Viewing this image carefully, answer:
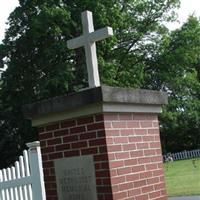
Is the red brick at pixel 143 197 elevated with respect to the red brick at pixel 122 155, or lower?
lower

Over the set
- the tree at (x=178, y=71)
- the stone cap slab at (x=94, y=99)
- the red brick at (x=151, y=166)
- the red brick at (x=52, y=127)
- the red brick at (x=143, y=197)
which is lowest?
the red brick at (x=143, y=197)

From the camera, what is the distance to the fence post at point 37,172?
6582 mm

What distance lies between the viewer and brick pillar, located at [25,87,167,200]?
5438mm

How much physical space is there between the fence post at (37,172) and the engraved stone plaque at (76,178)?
0.78 meters

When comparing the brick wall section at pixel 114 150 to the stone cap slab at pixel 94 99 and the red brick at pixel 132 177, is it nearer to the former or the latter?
the red brick at pixel 132 177

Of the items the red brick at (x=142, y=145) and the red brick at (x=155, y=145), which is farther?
the red brick at (x=155, y=145)

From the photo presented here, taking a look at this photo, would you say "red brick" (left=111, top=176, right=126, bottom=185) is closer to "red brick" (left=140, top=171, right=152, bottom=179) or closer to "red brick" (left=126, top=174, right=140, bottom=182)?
"red brick" (left=126, top=174, right=140, bottom=182)

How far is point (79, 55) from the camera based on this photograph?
35.7 meters

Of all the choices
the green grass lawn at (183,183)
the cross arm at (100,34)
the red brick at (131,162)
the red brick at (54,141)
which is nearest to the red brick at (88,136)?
the red brick at (54,141)

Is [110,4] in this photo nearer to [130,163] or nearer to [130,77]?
[130,77]

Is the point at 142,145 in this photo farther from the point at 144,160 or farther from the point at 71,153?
the point at 71,153

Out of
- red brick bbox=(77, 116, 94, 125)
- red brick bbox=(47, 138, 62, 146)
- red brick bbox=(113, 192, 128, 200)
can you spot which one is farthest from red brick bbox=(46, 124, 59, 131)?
red brick bbox=(113, 192, 128, 200)

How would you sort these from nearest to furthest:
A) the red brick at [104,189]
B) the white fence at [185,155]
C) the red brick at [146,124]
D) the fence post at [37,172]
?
the red brick at [104,189] < the red brick at [146,124] < the fence post at [37,172] < the white fence at [185,155]

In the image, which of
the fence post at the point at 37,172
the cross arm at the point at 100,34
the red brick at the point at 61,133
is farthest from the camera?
the fence post at the point at 37,172
